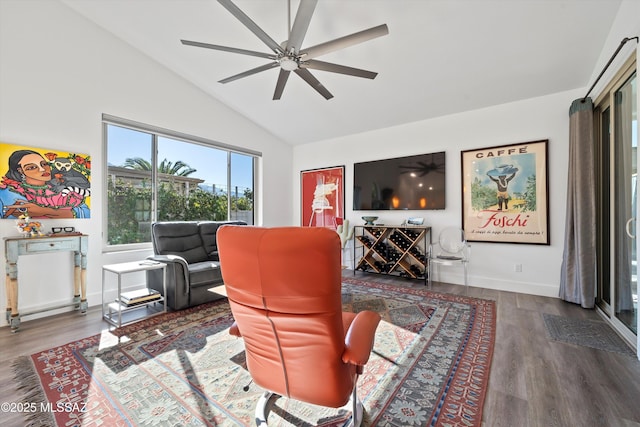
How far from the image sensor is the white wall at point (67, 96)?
2813 millimetres

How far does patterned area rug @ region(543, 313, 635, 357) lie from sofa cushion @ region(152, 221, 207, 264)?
401cm

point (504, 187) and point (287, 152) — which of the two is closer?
point (504, 187)

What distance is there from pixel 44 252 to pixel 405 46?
14.5ft

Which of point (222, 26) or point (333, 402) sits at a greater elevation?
point (222, 26)

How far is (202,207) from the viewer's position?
15.4 ft

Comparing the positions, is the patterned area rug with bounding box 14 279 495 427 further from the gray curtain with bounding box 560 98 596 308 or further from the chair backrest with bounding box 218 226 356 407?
the gray curtain with bounding box 560 98 596 308

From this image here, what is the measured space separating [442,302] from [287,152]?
4.41 metres

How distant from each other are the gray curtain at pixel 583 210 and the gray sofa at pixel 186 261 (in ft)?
13.8

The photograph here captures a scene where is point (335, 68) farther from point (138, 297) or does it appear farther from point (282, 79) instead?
point (138, 297)

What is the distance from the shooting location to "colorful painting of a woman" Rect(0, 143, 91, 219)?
2758 mm

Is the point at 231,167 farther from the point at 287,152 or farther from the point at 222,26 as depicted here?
the point at 222,26

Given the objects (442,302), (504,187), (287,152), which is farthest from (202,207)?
(504,187)

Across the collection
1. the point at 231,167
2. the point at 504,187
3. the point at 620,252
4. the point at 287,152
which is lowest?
the point at 620,252

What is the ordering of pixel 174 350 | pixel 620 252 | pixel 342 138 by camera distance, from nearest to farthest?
pixel 174 350, pixel 620 252, pixel 342 138
